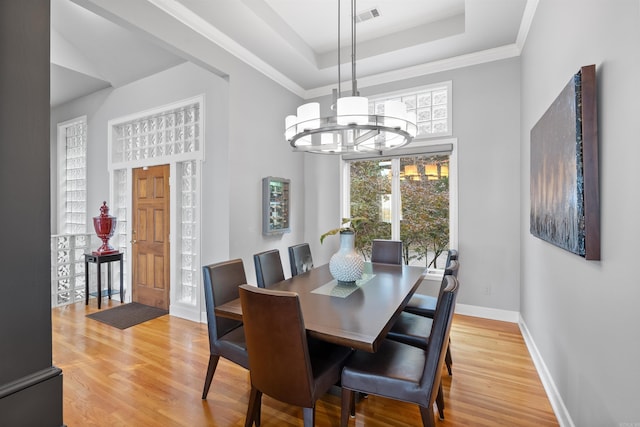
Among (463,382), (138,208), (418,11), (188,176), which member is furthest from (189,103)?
(463,382)

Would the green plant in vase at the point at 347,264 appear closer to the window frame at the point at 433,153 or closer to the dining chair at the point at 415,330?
the dining chair at the point at 415,330

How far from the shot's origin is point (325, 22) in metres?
3.55

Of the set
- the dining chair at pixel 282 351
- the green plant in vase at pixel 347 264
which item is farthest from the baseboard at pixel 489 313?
the dining chair at pixel 282 351

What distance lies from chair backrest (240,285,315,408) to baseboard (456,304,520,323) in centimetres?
299

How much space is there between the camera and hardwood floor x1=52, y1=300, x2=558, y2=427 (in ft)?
6.69

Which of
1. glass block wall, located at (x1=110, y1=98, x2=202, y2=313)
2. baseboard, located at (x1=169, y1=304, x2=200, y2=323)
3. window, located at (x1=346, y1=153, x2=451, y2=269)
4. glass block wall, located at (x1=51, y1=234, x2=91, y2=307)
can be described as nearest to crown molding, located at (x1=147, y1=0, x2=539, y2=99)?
glass block wall, located at (x1=110, y1=98, x2=202, y2=313)

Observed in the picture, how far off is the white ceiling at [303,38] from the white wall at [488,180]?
0.27 metres

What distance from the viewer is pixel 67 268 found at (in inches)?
182

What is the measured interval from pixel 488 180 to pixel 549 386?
2.25 metres

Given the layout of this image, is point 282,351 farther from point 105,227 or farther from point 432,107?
point 105,227

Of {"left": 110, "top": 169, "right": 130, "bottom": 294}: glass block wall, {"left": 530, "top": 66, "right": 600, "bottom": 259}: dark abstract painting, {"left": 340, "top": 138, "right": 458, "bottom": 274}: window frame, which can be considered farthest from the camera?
{"left": 110, "top": 169, "right": 130, "bottom": 294}: glass block wall

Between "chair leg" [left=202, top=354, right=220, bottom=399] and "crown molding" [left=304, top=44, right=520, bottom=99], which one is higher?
"crown molding" [left=304, top=44, right=520, bottom=99]

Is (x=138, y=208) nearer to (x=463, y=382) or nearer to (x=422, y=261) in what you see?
(x=422, y=261)

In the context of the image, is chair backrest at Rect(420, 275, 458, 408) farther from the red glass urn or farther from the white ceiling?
the red glass urn
